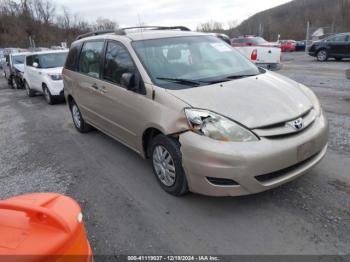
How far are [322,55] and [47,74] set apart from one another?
54.2ft

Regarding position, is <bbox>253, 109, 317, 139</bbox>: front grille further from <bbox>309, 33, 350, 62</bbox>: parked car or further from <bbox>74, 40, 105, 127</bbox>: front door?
<bbox>309, 33, 350, 62</bbox>: parked car

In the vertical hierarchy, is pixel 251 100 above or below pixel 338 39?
below

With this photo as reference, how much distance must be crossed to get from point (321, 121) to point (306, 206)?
0.95 m

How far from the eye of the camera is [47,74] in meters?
9.57

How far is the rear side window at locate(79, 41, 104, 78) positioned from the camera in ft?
15.8

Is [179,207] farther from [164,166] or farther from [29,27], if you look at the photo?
[29,27]

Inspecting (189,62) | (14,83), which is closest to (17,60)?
(14,83)

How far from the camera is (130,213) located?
3277 millimetres

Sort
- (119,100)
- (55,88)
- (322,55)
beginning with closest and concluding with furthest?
(119,100), (55,88), (322,55)

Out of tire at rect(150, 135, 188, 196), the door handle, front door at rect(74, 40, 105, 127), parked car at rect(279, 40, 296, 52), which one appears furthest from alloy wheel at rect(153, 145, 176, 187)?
parked car at rect(279, 40, 296, 52)

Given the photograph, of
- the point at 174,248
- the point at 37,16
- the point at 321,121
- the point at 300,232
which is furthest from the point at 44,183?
the point at 37,16

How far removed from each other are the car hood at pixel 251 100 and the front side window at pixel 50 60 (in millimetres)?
8144

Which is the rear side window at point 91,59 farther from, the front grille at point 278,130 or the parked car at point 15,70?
the parked car at point 15,70

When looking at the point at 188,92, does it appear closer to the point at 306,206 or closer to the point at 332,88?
the point at 306,206
